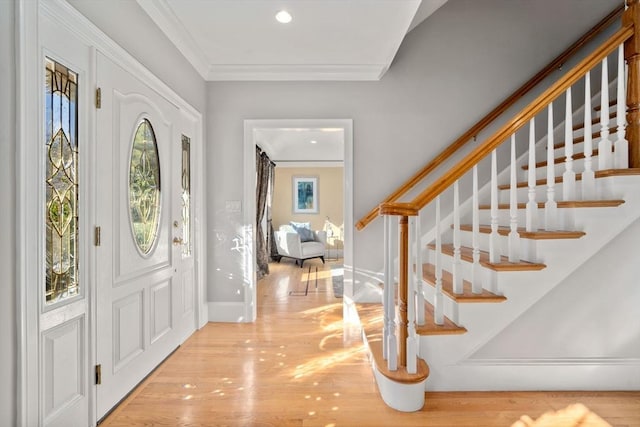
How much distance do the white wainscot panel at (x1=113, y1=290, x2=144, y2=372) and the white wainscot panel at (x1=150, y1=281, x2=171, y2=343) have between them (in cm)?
13

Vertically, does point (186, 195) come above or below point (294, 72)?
below

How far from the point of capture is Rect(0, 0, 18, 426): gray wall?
3.86ft

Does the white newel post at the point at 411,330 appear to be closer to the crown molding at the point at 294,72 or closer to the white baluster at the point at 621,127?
the white baluster at the point at 621,127

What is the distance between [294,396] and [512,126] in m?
2.05

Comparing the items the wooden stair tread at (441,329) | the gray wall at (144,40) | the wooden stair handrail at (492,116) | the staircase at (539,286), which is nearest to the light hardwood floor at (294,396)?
the staircase at (539,286)

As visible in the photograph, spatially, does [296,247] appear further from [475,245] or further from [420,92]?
[475,245]

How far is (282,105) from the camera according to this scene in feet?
10.3

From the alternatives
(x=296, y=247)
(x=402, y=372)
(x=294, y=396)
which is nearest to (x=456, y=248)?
(x=402, y=372)

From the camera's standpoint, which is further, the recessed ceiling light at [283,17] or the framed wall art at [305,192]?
the framed wall art at [305,192]

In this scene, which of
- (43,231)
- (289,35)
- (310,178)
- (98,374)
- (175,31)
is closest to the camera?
(43,231)

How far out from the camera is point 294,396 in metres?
1.90

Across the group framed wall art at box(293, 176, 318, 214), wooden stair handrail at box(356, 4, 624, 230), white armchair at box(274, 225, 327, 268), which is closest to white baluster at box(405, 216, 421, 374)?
wooden stair handrail at box(356, 4, 624, 230)

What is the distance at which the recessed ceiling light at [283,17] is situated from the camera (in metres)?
2.27

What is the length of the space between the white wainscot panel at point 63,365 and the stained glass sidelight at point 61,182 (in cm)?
16
